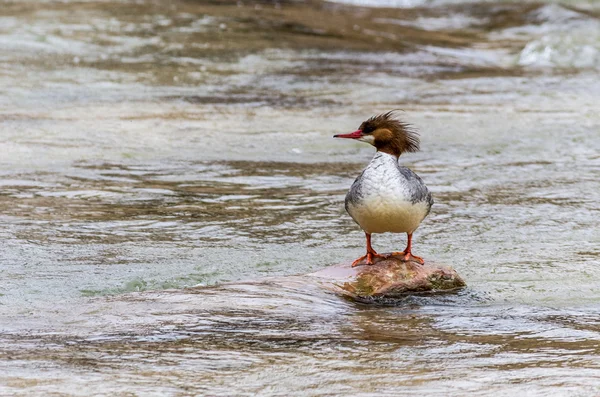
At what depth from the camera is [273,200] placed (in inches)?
360

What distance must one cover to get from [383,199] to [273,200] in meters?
3.26

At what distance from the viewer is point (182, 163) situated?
33.8ft

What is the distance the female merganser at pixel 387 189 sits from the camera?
5.98 m

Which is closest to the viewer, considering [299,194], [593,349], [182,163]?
[593,349]

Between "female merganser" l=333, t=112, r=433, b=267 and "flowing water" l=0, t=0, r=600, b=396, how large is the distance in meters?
0.57

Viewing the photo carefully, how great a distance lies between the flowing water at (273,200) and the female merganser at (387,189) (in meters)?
0.57

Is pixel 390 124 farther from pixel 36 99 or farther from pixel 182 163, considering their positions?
pixel 36 99

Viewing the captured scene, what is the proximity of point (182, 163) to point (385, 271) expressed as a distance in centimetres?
433

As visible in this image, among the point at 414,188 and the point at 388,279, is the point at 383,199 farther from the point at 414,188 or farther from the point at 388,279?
the point at 388,279

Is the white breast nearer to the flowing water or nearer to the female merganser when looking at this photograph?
the female merganser

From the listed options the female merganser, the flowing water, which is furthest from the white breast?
the flowing water

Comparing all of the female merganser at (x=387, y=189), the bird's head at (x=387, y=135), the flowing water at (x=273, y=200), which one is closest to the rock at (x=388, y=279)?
the flowing water at (x=273, y=200)

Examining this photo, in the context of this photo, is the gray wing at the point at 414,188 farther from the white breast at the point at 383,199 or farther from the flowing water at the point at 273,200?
the flowing water at the point at 273,200

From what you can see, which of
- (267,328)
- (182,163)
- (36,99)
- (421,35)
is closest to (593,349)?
(267,328)
